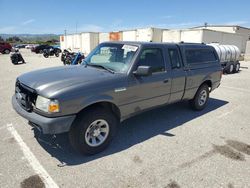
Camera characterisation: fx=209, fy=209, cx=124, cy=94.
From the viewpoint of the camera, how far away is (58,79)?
340 cm

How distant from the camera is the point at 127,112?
3.95 metres

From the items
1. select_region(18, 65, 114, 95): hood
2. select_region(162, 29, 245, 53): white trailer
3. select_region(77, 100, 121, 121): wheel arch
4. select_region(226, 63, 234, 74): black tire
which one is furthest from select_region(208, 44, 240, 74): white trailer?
select_region(18, 65, 114, 95): hood

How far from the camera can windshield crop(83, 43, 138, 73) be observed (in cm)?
394

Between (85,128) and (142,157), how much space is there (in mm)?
1092

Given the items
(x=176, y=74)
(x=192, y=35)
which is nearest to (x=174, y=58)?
(x=176, y=74)

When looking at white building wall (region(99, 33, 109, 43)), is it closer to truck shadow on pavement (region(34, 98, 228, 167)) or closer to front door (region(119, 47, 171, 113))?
truck shadow on pavement (region(34, 98, 228, 167))

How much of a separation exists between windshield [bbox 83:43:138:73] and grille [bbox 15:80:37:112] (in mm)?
1420

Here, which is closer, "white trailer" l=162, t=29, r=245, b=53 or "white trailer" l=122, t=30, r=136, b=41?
"white trailer" l=162, t=29, r=245, b=53

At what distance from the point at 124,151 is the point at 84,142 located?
770 millimetres

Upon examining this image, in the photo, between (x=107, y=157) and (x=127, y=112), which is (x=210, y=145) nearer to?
(x=127, y=112)

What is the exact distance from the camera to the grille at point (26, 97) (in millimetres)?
3289

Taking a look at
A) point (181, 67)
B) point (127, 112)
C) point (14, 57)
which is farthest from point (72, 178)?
point (14, 57)

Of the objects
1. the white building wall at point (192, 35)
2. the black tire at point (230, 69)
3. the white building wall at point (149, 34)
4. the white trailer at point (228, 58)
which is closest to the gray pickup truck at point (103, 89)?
the white trailer at point (228, 58)

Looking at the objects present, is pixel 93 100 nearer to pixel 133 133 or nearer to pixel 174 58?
pixel 133 133
